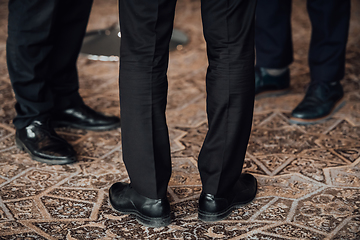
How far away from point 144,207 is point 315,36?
3.95ft

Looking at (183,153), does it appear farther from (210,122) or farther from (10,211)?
(10,211)

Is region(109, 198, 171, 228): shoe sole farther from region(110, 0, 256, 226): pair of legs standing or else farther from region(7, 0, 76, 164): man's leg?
region(7, 0, 76, 164): man's leg

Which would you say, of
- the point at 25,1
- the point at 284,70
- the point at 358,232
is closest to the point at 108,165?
the point at 25,1

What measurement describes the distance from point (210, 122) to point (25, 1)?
0.81 m

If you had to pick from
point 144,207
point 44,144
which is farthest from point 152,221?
point 44,144

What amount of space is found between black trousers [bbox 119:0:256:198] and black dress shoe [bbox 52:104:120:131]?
0.65 meters

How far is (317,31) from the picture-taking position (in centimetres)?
188

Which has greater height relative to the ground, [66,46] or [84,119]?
[66,46]

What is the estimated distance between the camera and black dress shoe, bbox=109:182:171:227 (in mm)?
1174

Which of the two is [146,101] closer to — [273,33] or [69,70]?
[69,70]

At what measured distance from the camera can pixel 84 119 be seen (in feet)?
5.80

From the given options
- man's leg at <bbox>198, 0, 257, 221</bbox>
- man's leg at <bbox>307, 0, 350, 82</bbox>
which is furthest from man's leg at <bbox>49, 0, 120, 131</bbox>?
man's leg at <bbox>307, 0, 350, 82</bbox>

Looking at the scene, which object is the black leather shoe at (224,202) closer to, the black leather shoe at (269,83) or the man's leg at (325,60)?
the man's leg at (325,60)

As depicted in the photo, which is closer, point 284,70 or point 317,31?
point 317,31
